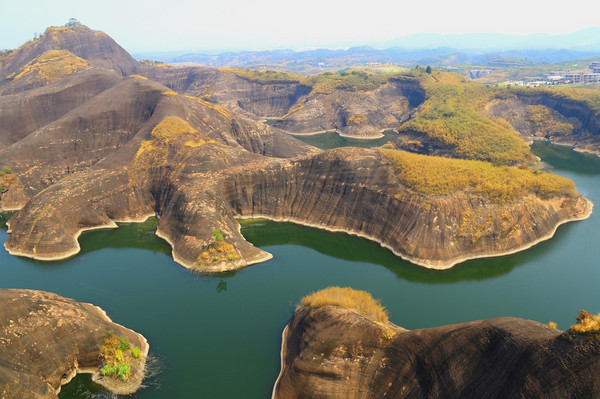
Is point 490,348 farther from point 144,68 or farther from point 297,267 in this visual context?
point 144,68

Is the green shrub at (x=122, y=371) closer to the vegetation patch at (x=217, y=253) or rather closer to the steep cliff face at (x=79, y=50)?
the vegetation patch at (x=217, y=253)

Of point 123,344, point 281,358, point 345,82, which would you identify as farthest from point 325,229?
point 345,82

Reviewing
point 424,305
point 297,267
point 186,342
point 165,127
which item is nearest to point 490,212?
point 424,305

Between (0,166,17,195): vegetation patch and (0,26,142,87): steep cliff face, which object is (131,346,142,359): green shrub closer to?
(0,166,17,195): vegetation patch

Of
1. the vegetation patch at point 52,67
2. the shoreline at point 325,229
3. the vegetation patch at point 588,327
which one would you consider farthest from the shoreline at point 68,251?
the vegetation patch at point 52,67

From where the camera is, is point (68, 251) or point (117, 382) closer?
A: point (117, 382)

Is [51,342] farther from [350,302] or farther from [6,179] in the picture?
[6,179]

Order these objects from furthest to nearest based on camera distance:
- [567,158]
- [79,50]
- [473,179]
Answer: [79,50], [567,158], [473,179]
